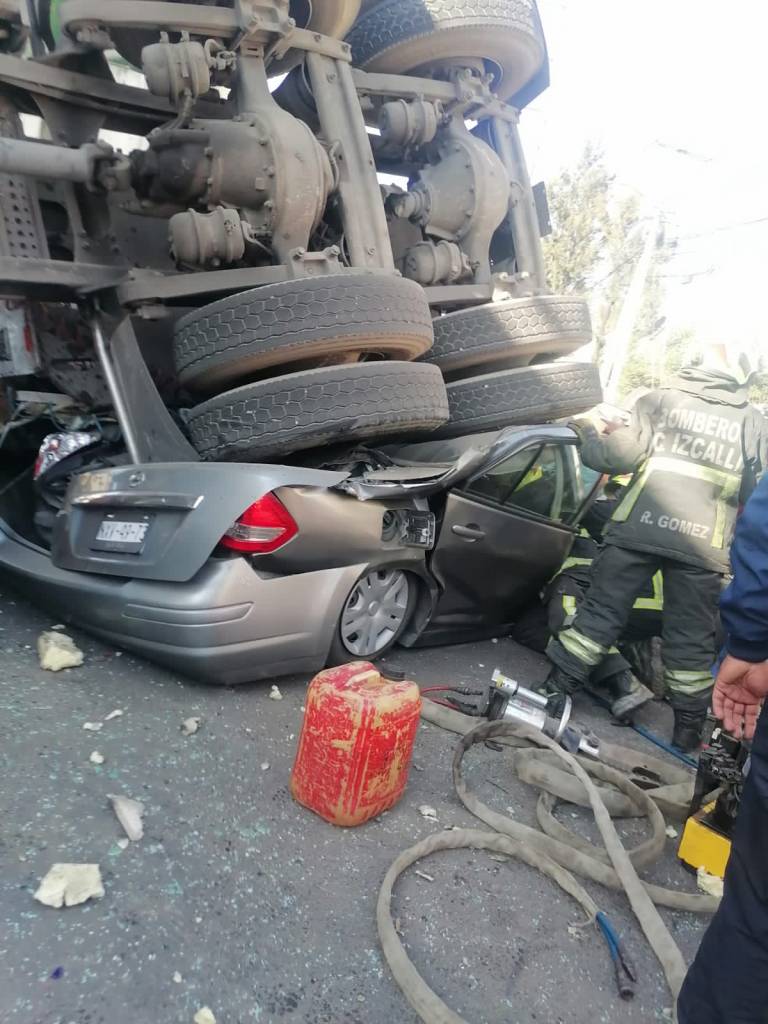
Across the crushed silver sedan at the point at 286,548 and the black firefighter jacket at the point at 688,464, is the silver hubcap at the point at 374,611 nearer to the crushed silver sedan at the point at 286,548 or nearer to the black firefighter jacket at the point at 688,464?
the crushed silver sedan at the point at 286,548

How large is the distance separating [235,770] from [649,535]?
81.6 inches

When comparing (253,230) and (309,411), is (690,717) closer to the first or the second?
(309,411)

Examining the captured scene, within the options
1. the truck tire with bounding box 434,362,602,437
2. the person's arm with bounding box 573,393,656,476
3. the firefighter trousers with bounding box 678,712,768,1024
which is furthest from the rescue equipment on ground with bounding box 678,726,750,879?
the truck tire with bounding box 434,362,602,437

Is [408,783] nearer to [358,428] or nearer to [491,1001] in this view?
[491,1001]

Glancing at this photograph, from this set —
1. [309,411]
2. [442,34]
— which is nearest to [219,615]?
[309,411]

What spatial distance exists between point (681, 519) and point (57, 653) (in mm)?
2732

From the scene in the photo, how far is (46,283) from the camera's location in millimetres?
3434

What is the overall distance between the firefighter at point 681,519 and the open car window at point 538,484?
0.32 metres

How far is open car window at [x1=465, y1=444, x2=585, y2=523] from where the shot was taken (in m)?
3.45

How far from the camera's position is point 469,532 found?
3.41 m

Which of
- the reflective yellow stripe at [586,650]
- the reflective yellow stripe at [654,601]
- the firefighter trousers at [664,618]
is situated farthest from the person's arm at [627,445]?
the reflective yellow stripe at [586,650]

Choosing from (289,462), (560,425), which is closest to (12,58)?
(289,462)

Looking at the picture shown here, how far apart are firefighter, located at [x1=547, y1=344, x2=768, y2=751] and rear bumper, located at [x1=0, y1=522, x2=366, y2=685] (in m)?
1.20

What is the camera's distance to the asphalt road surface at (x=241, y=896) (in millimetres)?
1560
